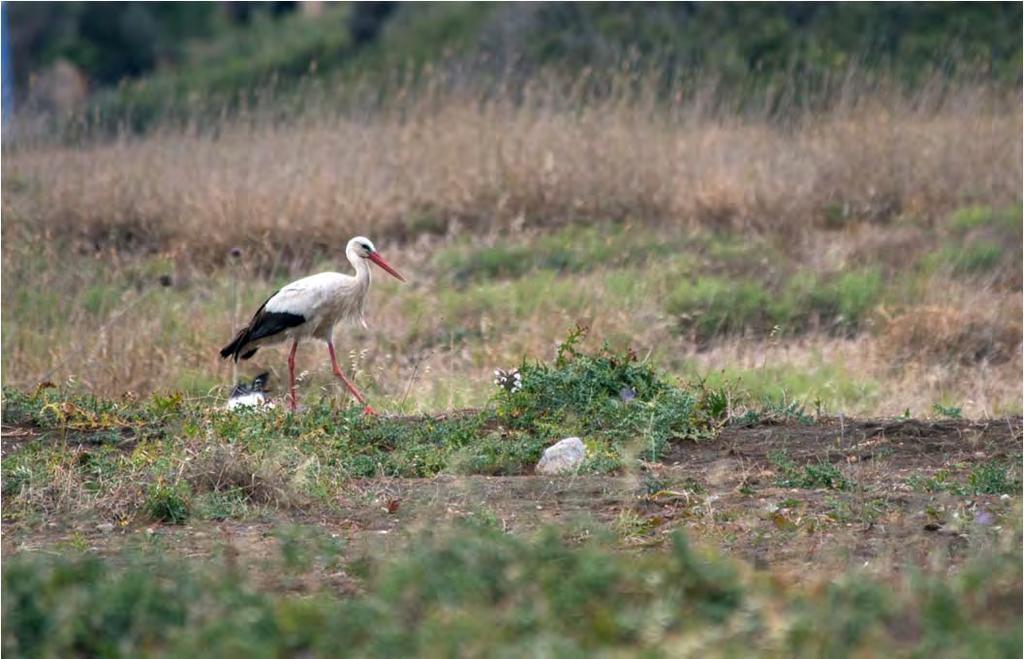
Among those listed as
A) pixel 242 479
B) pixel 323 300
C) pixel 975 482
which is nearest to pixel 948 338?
pixel 323 300

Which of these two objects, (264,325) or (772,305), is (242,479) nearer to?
(264,325)

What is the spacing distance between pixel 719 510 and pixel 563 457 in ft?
3.04

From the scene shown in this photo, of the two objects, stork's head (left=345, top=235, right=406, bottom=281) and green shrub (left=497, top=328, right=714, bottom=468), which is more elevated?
green shrub (left=497, top=328, right=714, bottom=468)

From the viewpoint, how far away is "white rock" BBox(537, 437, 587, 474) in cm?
599

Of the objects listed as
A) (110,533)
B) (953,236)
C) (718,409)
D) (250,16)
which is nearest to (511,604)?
(110,533)

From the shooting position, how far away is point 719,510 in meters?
5.27

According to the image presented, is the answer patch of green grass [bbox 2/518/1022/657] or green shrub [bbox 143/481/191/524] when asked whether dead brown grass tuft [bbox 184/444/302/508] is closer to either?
green shrub [bbox 143/481/191/524]

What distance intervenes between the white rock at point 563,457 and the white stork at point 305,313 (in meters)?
1.96

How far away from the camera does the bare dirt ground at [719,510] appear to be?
472cm

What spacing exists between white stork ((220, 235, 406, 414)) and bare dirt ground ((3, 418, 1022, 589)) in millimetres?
1915

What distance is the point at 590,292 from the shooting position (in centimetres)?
1027

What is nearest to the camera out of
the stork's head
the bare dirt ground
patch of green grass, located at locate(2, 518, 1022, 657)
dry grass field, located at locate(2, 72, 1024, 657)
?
patch of green grass, located at locate(2, 518, 1022, 657)

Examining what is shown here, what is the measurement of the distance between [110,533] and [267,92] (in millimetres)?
9076

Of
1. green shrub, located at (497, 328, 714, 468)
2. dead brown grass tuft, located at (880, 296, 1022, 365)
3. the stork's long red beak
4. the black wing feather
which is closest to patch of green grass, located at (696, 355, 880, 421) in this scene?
dead brown grass tuft, located at (880, 296, 1022, 365)
